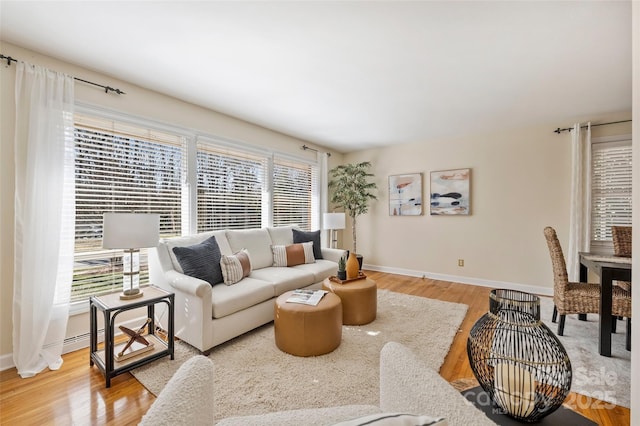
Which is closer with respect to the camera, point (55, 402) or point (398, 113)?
point (55, 402)

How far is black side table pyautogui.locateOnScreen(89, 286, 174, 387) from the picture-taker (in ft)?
6.20

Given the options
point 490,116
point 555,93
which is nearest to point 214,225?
point 490,116

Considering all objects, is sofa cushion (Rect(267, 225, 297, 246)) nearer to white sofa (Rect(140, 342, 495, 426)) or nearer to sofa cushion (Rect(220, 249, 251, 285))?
sofa cushion (Rect(220, 249, 251, 285))

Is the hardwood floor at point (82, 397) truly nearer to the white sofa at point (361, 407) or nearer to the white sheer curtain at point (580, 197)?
the white sofa at point (361, 407)

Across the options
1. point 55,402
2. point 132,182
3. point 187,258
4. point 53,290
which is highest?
point 132,182

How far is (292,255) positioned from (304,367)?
1.72 m

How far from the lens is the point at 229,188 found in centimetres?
382

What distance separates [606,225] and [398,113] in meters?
3.08

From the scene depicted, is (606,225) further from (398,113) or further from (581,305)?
(398,113)

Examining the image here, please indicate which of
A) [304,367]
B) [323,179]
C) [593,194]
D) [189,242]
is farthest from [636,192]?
[323,179]

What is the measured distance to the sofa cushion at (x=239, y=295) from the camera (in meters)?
2.34

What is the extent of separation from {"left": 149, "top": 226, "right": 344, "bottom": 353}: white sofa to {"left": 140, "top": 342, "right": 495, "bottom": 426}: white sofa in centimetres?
151

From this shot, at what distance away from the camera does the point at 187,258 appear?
2578mm

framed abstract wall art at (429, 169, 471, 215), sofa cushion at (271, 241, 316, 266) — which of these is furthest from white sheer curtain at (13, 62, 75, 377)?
framed abstract wall art at (429, 169, 471, 215)
